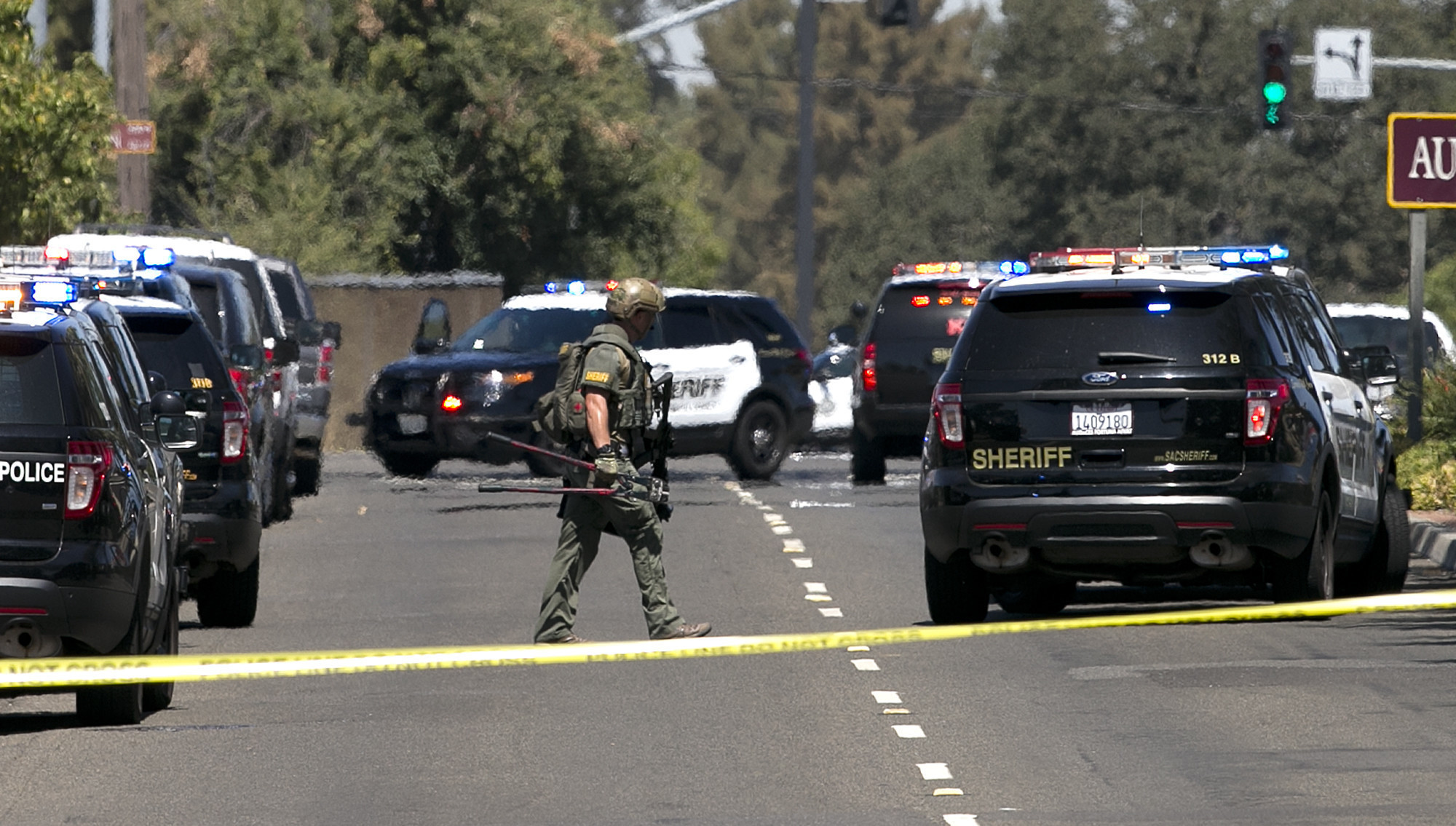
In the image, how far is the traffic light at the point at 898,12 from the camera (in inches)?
1432

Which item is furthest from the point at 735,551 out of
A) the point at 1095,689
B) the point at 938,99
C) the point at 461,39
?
the point at 938,99

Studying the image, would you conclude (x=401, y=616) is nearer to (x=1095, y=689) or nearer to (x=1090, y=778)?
(x=1095, y=689)

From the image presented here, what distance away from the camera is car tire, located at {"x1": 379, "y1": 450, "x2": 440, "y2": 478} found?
1025 inches

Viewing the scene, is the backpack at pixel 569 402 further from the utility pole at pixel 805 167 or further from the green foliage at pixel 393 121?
the utility pole at pixel 805 167

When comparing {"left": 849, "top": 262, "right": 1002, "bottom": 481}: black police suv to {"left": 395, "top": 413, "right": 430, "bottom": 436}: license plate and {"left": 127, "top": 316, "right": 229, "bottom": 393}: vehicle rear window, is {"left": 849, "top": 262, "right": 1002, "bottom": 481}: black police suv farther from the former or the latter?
{"left": 127, "top": 316, "right": 229, "bottom": 393}: vehicle rear window

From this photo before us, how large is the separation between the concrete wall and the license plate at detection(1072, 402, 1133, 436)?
23.9 m

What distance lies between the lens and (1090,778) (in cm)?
966

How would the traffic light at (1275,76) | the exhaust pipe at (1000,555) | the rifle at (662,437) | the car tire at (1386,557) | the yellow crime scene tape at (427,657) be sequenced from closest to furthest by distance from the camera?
1. the yellow crime scene tape at (427,657)
2. the rifle at (662,437)
3. the exhaust pipe at (1000,555)
4. the car tire at (1386,557)
5. the traffic light at (1275,76)

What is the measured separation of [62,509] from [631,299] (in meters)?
3.54

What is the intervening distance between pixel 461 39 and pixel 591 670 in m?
31.9

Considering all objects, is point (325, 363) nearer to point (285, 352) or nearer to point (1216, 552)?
point (285, 352)

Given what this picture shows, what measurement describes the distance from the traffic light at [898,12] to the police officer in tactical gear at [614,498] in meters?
23.3

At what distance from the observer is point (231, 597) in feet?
48.7

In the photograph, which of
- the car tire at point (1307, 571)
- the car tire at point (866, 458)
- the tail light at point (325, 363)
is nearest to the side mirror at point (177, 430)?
the car tire at point (1307, 571)
